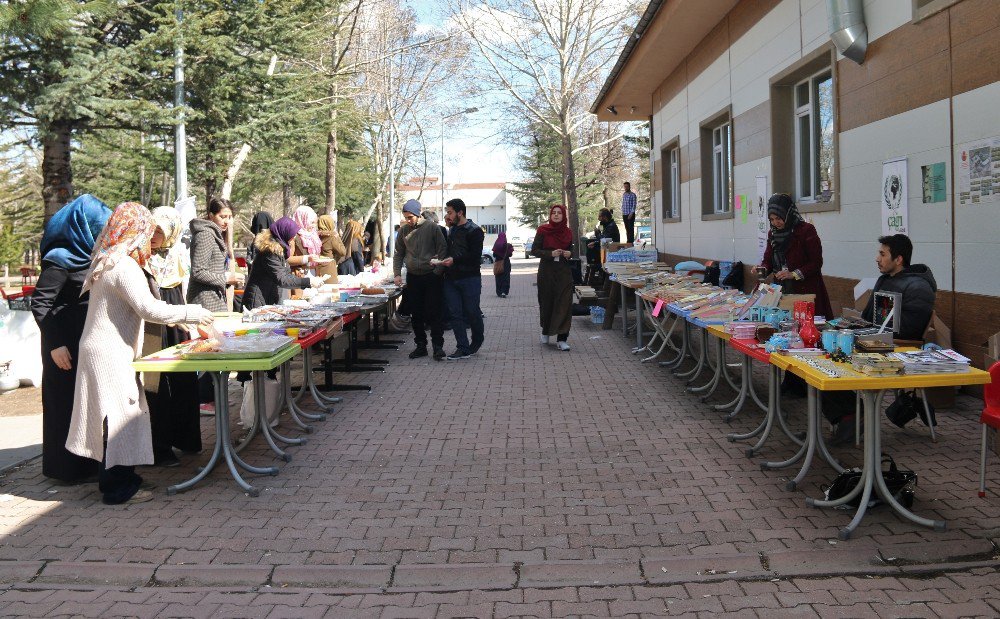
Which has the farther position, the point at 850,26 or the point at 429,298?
the point at 429,298

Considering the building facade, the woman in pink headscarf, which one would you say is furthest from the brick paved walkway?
the woman in pink headscarf

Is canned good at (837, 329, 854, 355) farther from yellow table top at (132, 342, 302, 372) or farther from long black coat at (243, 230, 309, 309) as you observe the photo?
long black coat at (243, 230, 309, 309)

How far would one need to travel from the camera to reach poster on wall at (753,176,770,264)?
1170cm

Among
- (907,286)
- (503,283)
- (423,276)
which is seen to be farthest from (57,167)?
(503,283)

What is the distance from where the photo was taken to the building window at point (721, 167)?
1461cm

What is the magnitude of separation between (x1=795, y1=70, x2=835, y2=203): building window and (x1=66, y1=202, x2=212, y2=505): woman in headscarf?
24.5 ft

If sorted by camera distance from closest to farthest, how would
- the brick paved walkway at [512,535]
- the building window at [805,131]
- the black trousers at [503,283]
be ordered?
1. the brick paved walkway at [512,535]
2. the building window at [805,131]
3. the black trousers at [503,283]

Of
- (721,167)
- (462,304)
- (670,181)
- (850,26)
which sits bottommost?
(462,304)

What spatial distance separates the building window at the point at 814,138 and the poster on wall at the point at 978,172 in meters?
2.79

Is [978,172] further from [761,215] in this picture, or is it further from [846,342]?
[761,215]

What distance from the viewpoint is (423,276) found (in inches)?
445

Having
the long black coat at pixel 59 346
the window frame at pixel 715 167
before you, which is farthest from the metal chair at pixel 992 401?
the window frame at pixel 715 167

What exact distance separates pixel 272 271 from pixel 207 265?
42.2 inches

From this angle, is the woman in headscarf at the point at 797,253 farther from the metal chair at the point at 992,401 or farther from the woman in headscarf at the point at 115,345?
the woman in headscarf at the point at 115,345
